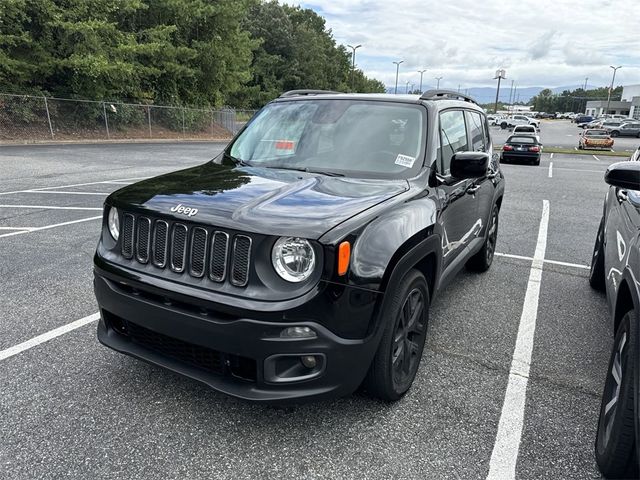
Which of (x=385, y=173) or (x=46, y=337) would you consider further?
(x=46, y=337)

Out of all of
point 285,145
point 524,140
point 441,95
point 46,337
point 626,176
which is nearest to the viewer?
point 626,176

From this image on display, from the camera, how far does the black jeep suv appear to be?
7.72 feet

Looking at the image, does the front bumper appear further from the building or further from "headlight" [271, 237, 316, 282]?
the building

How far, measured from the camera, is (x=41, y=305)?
4203 millimetres

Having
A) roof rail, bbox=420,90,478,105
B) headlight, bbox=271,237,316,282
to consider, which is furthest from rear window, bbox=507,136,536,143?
headlight, bbox=271,237,316,282

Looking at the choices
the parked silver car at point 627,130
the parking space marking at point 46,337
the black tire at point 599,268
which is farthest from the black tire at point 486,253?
the parked silver car at point 627,130

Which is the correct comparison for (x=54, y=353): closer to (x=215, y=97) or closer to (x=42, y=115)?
(x=42, y=115)

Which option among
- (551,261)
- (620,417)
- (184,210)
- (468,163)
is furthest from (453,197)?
(551,261)

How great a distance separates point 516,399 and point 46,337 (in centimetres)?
332

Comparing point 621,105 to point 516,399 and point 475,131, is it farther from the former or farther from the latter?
point 516,399

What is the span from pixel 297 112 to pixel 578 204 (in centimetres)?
868

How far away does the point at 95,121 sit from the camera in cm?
2412

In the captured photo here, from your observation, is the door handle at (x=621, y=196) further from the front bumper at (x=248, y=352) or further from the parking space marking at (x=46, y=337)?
the parking space marking at (x=46, y=337)

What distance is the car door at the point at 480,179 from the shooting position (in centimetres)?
453
